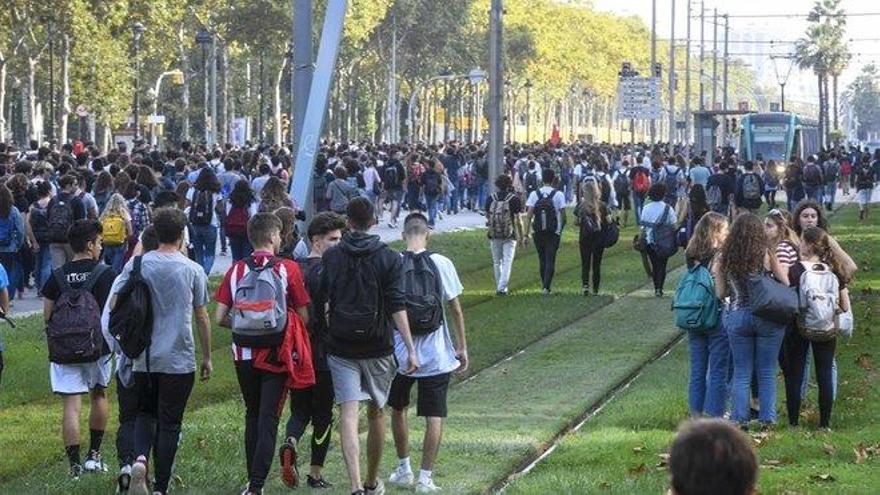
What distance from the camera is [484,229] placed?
4828cm

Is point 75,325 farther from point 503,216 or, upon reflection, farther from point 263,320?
point 503,216

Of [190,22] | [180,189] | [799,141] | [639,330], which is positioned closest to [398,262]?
[639,330]

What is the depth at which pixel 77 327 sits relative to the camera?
12359 millimetres

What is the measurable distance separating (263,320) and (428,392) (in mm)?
1225

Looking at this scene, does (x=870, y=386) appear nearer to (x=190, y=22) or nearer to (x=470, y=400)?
(x=470, y=400)

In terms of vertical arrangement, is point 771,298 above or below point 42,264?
above

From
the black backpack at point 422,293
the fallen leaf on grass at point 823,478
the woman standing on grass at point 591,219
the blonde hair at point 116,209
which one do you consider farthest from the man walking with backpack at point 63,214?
the fallen leaf on grass at point 823,478

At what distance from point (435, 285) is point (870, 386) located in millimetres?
6737

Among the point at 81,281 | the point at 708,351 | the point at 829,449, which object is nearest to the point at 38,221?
the point at 708,351

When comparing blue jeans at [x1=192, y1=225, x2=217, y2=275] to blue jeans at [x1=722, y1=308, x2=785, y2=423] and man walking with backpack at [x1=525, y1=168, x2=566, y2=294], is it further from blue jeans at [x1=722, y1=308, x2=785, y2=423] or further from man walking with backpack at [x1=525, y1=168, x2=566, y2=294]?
blue jeans at [x1=722, y1=308, x2=785, y2=423]

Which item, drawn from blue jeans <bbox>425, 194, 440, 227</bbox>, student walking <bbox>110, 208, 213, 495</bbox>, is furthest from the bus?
student walking <bbox>110, 208, 213, 495</bbox>

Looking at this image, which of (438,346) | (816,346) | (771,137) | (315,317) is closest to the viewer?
(315,317)

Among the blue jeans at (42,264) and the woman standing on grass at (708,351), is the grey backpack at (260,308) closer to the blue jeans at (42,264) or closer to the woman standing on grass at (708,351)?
the woman standing on grass at (708,351)

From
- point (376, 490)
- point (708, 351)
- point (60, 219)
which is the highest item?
point (60, 219)
